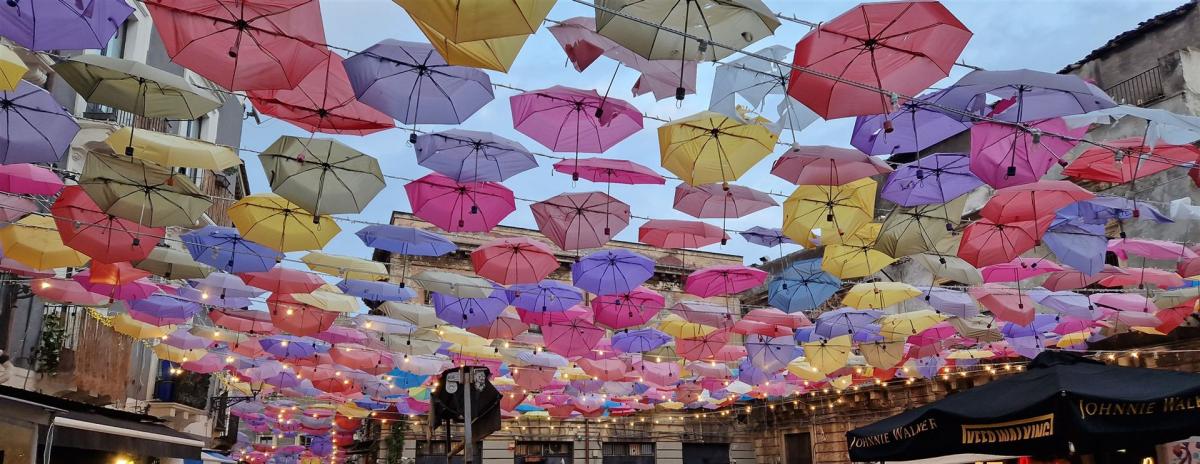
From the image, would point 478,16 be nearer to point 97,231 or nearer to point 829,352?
point 97,231

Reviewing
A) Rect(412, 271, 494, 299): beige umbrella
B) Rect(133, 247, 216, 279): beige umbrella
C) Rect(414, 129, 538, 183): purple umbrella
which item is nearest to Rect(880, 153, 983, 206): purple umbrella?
Rect(414, 129, 538, 183): purple umbrella

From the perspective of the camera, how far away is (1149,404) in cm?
533

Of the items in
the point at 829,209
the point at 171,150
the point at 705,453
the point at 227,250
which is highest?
the point at 171,150

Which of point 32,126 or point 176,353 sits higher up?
point 32,126

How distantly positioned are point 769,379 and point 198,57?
17241 mm

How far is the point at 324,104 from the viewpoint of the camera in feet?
22.7

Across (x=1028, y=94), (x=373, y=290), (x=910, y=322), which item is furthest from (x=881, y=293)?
(x=373, y=290)

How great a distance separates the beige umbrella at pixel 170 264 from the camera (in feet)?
35.8

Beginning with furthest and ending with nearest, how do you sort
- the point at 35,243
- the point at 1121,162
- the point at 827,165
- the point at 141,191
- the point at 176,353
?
the point at 176,353 → the point at 35,243 → the point at 141,191 → the point at 1121,162 → the point at 827,165

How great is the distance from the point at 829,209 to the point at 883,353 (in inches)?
305

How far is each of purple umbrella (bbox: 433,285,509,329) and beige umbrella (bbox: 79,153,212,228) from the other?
5.27 metres

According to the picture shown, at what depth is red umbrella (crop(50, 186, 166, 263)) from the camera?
9.19m

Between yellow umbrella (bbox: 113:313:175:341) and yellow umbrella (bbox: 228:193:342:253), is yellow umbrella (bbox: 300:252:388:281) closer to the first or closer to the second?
yellow umbrella (bbox: 228:193:342:253)

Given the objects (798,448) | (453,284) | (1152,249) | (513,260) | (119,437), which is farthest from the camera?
(798,448)
